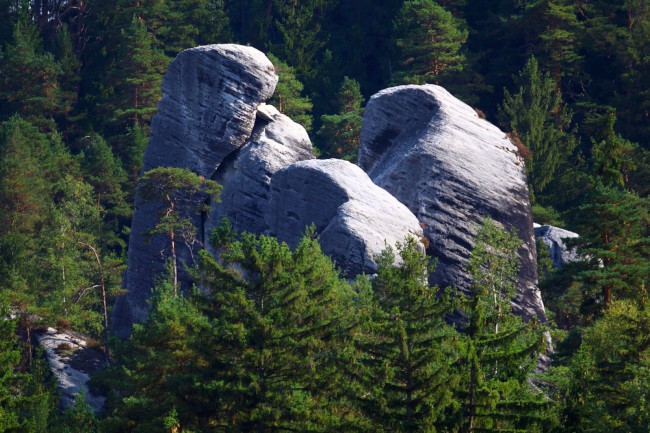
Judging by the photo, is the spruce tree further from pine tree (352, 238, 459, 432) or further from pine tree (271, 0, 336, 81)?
pine tree (271, 0, 336, 81)

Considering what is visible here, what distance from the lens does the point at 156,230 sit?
172ft

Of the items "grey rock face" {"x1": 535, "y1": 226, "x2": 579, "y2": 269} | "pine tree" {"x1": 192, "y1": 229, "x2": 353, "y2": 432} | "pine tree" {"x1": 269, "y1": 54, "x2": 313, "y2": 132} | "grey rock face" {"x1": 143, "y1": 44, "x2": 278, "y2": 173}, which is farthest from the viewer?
"pine tree" {"x1": 269, "y1": 54, "x2": 313, "y2": 132}

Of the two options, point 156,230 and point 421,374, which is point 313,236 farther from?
point 421,374

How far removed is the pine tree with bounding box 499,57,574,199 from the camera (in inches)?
2405

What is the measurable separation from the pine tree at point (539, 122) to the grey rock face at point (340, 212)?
12.0 metres

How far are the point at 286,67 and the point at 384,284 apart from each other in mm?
41450

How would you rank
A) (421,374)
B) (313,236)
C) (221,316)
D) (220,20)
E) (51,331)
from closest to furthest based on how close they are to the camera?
Answer: (421,374), (221,316), (313,236), (51,331), (220,20)

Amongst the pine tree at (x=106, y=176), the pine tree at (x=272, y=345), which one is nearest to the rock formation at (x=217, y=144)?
the pine tree at (x=106, y=176)

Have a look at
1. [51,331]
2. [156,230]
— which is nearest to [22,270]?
[51,331]

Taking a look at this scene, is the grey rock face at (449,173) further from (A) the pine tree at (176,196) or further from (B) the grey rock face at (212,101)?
(A) the pine tree at (176,196)

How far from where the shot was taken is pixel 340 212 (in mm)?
48062

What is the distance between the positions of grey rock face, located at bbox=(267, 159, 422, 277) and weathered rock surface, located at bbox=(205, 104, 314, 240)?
6.07ft

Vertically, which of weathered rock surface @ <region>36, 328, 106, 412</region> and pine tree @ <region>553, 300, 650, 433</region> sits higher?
pine tree @ <region>553, 300, 650, 433</region>

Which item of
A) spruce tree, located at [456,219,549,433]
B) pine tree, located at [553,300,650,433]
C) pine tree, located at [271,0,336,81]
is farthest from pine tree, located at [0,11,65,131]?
spruce tree, located at [456,219,549,433]
